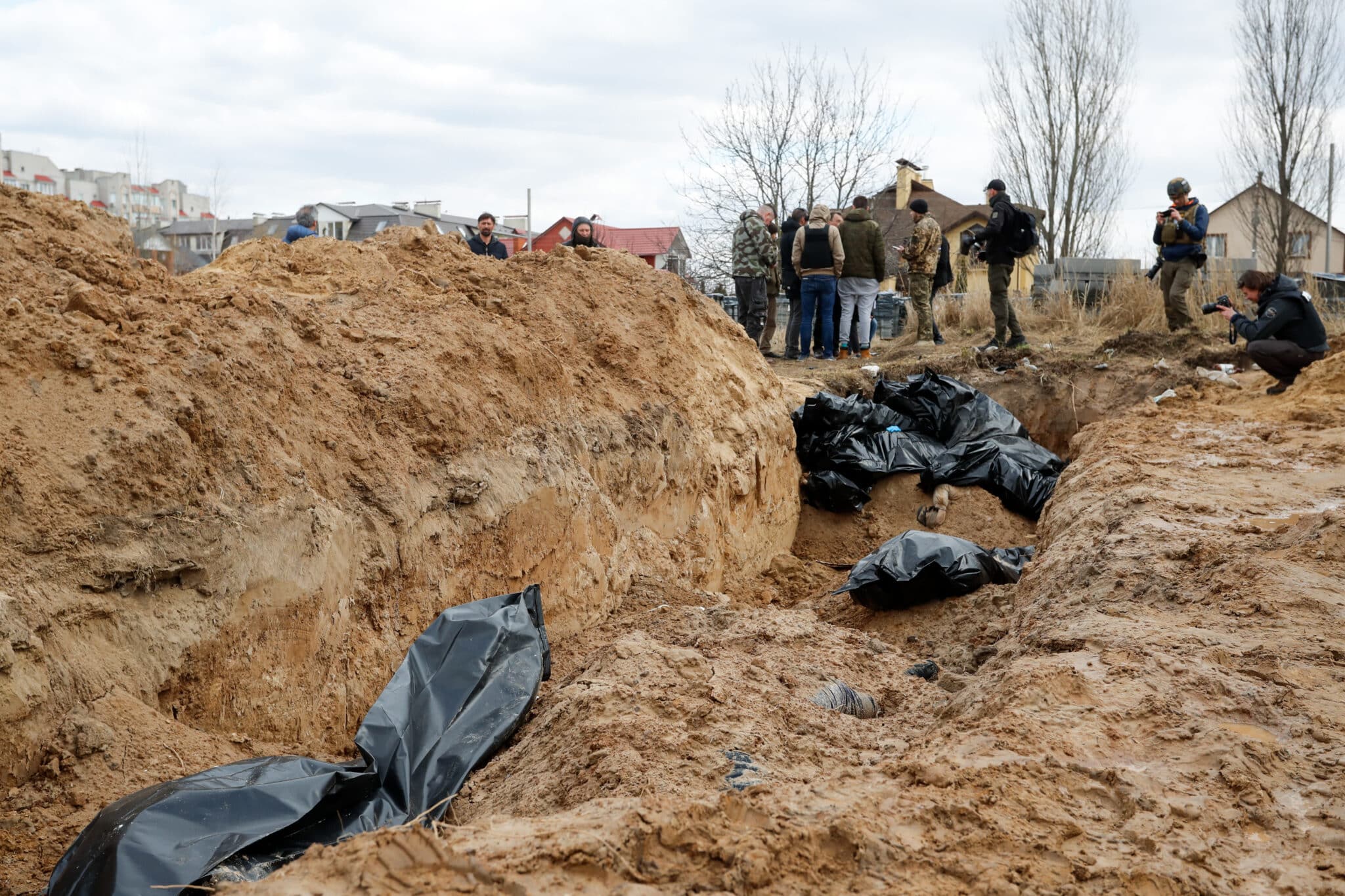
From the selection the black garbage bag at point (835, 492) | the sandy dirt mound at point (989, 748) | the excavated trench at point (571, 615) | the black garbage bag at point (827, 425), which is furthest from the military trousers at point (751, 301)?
the sandy dirt mound at point (989, 748)

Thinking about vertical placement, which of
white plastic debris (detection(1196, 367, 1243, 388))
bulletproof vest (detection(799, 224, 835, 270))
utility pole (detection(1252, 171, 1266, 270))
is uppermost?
utility pole (detection(1252, 171, 1266, 270))

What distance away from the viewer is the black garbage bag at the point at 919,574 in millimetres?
5977

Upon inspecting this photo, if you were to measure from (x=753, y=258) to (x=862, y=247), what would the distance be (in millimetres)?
1262

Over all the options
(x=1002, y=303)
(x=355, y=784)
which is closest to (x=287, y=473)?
(x=355, y=784)

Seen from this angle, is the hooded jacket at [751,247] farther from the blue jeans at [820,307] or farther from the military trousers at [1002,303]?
the military trousers at [1002,303]

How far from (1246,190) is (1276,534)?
73.0 feet

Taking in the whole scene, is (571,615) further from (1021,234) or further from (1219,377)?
Answer: (1021,234)

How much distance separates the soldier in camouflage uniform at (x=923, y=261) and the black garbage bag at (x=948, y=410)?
12.1ft

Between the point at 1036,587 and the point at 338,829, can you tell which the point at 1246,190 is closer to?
the point at 1036,587

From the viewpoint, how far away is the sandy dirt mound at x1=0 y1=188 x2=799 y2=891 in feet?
11.0

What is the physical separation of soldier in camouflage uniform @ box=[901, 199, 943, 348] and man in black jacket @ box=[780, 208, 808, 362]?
1.48 metres

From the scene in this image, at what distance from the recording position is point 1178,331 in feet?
38.7

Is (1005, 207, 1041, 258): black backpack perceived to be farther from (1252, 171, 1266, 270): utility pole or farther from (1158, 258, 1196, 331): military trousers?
(1252, 171, 1266, 270): utility pole

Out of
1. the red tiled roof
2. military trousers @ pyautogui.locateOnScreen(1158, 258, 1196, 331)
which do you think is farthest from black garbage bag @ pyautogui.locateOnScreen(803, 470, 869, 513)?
the red tiled roof
